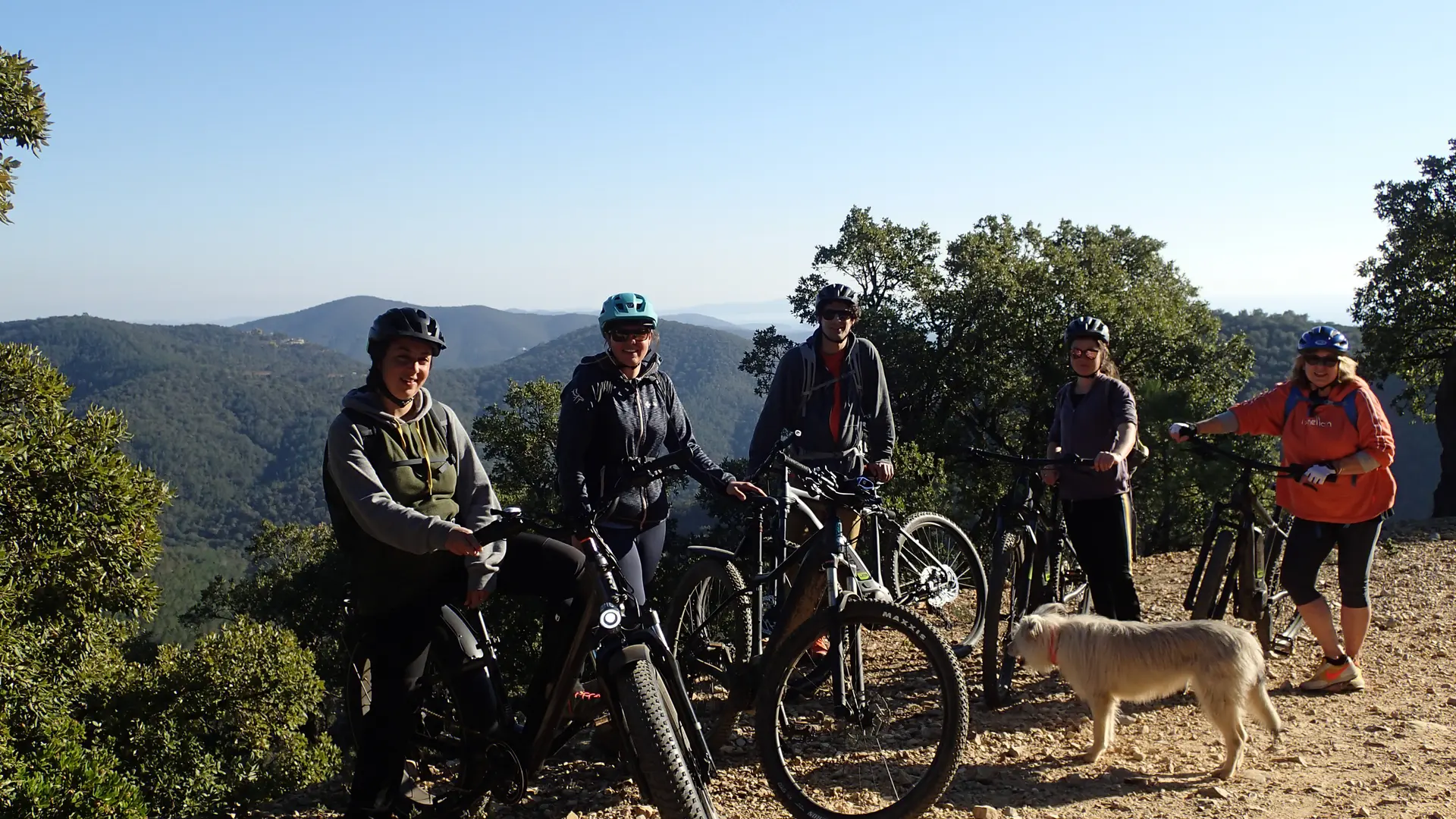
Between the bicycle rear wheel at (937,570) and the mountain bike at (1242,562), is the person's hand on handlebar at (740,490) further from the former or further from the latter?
the mountain bike at (1242,562)

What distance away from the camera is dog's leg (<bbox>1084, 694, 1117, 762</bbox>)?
4.28 m

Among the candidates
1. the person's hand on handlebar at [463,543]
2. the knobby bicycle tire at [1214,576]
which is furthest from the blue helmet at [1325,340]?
the person's hand on handlebar at [463,543]

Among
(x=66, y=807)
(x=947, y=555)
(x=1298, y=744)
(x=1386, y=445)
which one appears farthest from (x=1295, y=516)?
(x=66, y=807)

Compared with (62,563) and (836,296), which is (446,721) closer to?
(836,296)

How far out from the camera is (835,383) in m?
5.27

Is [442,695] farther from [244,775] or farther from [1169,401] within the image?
[1169,401]

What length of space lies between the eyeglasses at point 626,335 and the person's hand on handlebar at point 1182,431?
9.83 feet

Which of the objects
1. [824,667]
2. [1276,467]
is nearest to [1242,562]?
[1276,467]

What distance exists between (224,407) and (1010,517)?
221 meters

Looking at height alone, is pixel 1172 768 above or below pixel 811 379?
below

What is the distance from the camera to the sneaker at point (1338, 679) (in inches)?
210

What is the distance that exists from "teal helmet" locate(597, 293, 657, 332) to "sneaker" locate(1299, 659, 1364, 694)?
4306mm

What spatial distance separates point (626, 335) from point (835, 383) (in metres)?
1.51

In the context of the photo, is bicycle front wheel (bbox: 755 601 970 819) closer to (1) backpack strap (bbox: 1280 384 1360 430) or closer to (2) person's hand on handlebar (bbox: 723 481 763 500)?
(2) person's hand on handlebar (bbox: 723 481 763 500)
